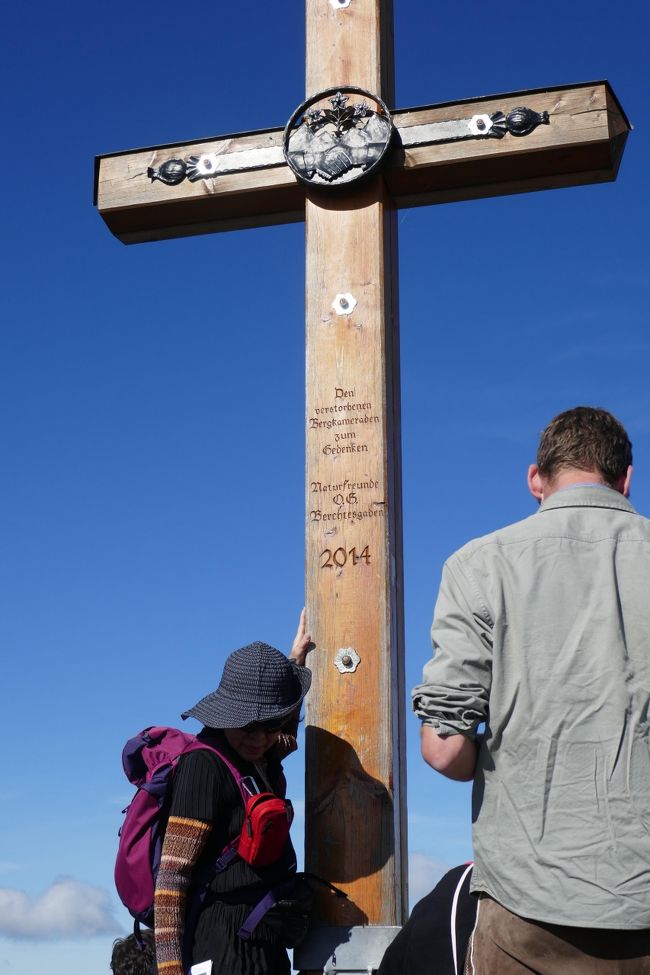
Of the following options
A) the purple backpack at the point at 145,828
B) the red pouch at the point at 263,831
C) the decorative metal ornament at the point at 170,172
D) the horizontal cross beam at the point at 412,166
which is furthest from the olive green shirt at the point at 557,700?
the decorative metal ornament at the point at 170,172

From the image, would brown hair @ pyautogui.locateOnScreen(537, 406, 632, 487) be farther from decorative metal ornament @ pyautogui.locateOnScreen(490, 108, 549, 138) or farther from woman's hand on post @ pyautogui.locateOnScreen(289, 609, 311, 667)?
decorative metal ornament @ pyautogui.locateOnScreen(490, 108, 549, 138)

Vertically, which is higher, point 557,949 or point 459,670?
point 459,670

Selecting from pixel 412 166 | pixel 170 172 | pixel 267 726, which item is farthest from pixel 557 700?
pixel 170 172

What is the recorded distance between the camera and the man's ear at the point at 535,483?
2578mm

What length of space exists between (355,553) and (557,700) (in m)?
1.69

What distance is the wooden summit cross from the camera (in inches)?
145

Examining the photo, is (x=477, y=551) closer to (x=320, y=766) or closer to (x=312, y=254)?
(x=320, y=766)

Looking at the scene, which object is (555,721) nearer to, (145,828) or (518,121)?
(145,828)

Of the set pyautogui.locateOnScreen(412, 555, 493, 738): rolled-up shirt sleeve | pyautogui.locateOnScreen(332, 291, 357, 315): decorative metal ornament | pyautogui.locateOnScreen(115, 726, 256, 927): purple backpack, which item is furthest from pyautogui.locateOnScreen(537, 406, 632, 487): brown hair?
pyautogui.locateOnScreen(332, 291, 357, 315): decorative metal ornament

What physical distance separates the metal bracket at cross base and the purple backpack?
45 cm

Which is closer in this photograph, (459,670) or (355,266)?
(459,670)

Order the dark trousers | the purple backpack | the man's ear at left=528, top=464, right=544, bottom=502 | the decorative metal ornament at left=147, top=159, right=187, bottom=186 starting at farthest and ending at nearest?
the decorative metal ornament at left=147, top=159, right=187, bottom=186, the purple backpack, the man's ear at left=528, top=464, right=544, bottom=502, the dark trousers

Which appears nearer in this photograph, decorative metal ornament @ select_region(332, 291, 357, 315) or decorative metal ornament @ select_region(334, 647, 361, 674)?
decorative metal ornament @ select_region(334, 647, 361, 674)

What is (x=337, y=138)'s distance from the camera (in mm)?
4398
